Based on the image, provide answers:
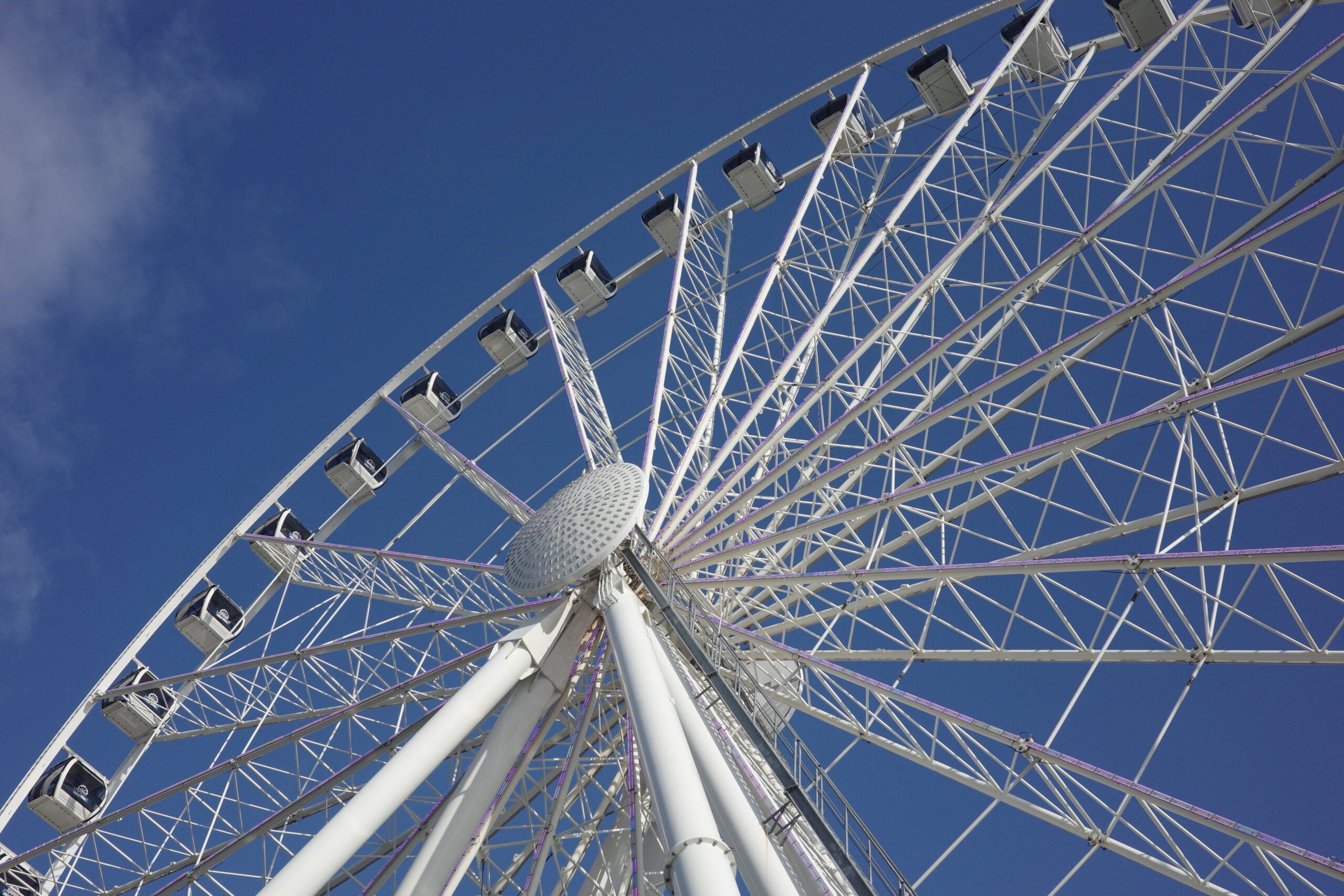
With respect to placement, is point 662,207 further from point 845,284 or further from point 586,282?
point 845,284

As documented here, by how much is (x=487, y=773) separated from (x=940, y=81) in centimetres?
1755

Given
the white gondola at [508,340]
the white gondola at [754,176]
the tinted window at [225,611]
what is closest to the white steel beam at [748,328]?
the white gondola at [754,176]

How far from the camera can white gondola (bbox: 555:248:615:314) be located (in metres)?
28.2

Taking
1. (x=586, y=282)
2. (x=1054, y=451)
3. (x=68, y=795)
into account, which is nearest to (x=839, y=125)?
(x=586, y=282)

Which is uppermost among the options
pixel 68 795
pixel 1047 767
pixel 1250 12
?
pixel 1250 12

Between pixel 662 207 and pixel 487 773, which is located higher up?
pixel 662 207

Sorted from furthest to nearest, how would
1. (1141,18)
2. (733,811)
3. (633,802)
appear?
(1141,18) < (633,802) < (733,811)

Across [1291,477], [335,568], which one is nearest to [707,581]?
[1291,477]

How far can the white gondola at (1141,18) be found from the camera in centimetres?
2306

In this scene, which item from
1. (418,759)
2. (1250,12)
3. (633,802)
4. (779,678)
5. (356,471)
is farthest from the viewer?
(356,471)

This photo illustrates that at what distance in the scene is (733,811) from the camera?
12641 millimetres

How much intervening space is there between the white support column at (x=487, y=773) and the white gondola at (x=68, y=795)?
1475 cm

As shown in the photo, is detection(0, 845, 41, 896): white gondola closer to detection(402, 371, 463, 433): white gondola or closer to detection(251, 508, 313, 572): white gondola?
detection(251, 508, 313, 572): white gondola

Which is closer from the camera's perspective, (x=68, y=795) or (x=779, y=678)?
(x=779, y=678)
